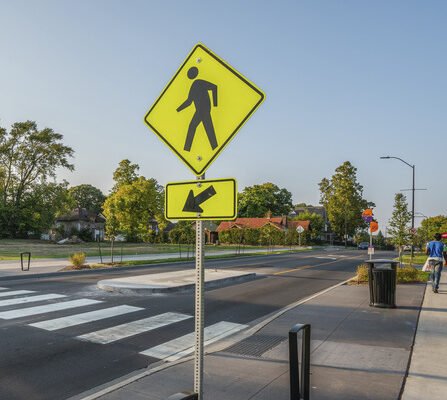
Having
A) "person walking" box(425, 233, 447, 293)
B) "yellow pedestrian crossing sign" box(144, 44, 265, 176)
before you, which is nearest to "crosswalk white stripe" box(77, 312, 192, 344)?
"yellow pedestrian crossing sign" box(144, 44, 265, 176)

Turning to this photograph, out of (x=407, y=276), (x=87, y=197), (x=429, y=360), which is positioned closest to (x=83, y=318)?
(x=429, y=360)

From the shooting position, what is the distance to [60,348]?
6.54 m

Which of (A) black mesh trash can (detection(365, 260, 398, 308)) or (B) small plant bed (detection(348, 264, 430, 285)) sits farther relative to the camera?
(B) small plant bed (detection(348, 264, 430, 285))

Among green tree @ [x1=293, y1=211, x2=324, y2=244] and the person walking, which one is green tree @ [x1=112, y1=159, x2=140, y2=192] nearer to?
green tree @ [x1=293, y1=211, x2=324, y2=244]

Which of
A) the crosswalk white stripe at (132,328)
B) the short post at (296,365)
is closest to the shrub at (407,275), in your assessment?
the crosswalk white stripe at (132,328)

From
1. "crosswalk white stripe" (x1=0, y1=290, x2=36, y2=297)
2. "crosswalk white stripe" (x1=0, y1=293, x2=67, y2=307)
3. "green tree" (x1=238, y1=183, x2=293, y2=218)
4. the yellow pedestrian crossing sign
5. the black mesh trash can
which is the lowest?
"crosswalk white stripe" (x1=0, y1=290, x2=36, y2=297)

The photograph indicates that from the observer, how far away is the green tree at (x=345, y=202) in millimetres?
85938

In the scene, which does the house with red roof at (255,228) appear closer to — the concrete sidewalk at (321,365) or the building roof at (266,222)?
the building roof at (266,222)

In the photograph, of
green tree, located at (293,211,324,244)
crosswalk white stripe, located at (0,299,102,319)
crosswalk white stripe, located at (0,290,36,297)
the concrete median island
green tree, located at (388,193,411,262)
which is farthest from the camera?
green tree, located at (293,211,324,244)

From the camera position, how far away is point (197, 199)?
3.01 m

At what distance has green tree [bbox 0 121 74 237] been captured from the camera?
5906cm

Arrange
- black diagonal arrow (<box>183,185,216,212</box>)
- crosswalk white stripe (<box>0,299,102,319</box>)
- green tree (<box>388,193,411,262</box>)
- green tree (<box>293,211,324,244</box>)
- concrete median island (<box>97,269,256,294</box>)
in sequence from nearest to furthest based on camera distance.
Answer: black diagonal arrow (<box>183,185,216,212</box>)
crosswalk white stripe (<box>0,299,102,319</box>)
concrete median island (<box>97,269,256,294</box>)
green tree (<box>388,193,411,262</box>)
green tree (<box>293,211,324,244</box>)

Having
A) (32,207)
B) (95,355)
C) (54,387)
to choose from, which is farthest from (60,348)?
(32,207)

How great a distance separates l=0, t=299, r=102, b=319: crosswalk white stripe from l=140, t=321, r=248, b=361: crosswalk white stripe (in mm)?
3667
